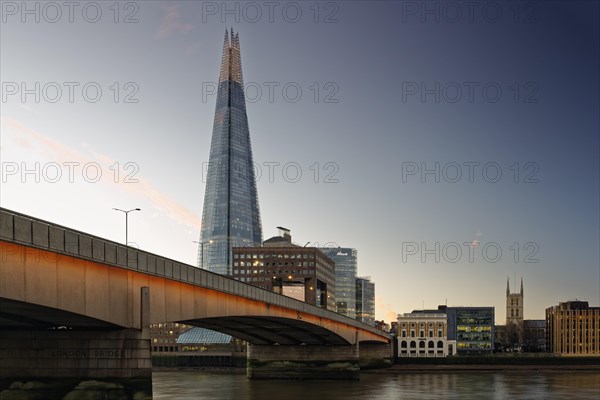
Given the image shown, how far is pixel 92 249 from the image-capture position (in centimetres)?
3916

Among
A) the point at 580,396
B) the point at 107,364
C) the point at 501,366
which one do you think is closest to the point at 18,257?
the point at 107,364

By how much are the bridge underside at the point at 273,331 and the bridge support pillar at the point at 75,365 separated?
2781cm

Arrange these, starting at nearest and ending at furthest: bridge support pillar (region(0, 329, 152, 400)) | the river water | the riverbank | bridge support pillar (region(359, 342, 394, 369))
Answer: bridge support pillar (region(0, 329, 152, 400)) < the river water < the riverbank < bridge support pillar (region(359, 342, 394, 369))

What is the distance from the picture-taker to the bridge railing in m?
33.0

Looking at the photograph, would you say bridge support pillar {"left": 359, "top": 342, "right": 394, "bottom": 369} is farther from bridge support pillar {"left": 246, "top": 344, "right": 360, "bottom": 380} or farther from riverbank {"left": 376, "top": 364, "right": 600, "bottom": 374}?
bridge support pillar {"left": 246, "top": 344, "right": 360, "bottom": 380}

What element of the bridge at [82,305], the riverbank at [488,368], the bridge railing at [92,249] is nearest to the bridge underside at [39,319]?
the bridge at [82,305]

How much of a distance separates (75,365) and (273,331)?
5606cm

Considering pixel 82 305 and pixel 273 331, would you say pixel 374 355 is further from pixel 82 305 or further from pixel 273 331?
pixel 82 305

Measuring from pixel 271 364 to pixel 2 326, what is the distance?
68414 mm

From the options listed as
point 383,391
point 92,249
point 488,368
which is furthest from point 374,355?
point 92,249

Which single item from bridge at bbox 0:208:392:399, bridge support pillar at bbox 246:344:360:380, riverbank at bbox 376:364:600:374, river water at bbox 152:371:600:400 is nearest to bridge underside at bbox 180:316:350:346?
bridge support pillar at bbox 246:344:360:380

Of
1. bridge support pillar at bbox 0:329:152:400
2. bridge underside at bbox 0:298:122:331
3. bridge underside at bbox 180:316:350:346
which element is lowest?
bridge underside at bbox 180:316:350:346

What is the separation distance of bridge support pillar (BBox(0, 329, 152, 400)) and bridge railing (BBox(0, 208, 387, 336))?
15.3ft

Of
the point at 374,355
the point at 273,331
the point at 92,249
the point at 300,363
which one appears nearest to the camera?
the point at 92,249
